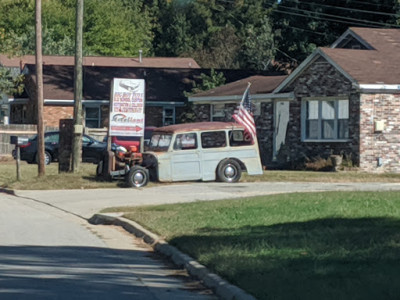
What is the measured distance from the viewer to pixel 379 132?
97.6 feet

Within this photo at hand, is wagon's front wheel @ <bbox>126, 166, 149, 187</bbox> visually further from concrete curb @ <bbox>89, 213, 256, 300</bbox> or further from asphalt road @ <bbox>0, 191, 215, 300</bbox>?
asphalt road @ <bbox>0, 191, 215, 300</bbox>

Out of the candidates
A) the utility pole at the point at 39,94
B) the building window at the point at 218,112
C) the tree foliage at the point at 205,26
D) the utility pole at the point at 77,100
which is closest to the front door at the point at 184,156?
the utility pole at the point at 77,100

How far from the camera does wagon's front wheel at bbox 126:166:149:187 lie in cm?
2436

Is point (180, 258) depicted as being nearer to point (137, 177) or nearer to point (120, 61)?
point (137, 177)

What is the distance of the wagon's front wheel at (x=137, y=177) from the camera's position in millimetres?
24359

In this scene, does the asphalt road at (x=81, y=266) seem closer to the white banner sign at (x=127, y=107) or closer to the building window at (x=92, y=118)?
the white banner sign at (x=127, y=107)

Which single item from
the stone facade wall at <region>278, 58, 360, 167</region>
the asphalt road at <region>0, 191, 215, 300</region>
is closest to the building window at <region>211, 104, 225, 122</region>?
the stone facade wall at <region>278, 58, 360, 167</region>

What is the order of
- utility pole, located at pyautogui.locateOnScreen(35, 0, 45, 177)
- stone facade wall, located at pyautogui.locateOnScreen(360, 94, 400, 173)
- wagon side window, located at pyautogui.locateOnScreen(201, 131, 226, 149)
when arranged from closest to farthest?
wagon side window, located at pyautogui.locateOnScreen(201, 131, 226, 149)
utility pole, located at pyautogui.locateOnScreen(35, 0, 45, 177)
stone facade wall, located at pyautogui.locateOnScreen(360, 94, 400, 173)

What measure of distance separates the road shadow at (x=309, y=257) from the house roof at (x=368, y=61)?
16018 millimetres

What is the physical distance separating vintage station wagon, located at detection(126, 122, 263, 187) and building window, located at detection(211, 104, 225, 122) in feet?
37.8

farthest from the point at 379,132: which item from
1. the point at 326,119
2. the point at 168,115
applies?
the point at 168,115

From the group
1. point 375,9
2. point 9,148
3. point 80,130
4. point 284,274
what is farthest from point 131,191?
point 375,9

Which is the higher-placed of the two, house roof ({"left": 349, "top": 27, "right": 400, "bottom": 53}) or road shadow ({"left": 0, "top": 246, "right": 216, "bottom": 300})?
house roof ({"left": 349, "top": 27, "right": 400, "bottom": 53})

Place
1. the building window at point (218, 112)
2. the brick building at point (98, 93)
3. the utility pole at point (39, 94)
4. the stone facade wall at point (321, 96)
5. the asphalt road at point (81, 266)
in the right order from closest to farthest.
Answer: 1. the asphalt road at point (81, 266)
2. the utility pole at point (39, 94)
3. the stone facade wall at point (321, 96)
4. the building window at point (218, 112)
5. the brick building at point (98, 93)
